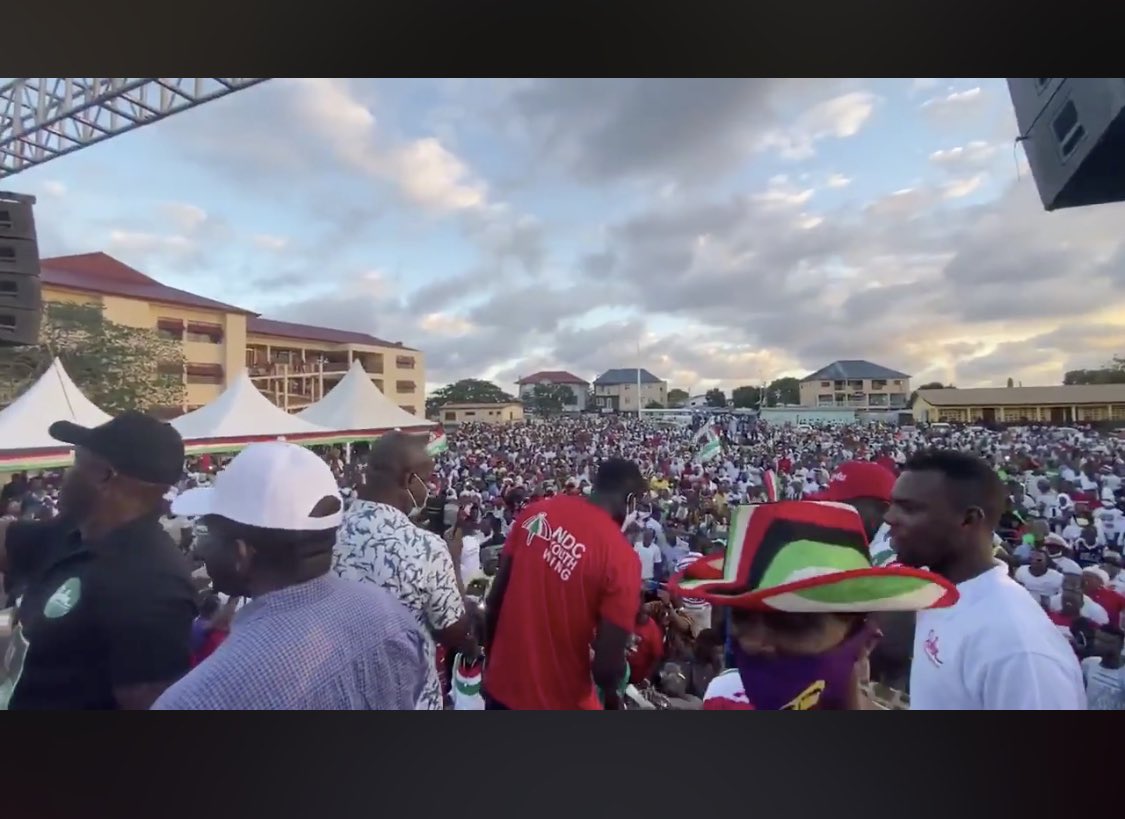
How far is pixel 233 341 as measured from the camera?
2.45 metres

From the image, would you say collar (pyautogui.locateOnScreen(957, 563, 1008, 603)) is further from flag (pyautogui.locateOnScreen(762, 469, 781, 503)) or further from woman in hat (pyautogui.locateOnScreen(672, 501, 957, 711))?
flag (pyautogui.locateOnScreen(762, 469, 781, 503))

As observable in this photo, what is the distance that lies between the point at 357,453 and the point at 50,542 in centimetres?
96

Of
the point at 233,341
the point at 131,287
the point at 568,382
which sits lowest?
the point at 568,382

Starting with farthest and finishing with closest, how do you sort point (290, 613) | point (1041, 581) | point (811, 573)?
1. point (1041, 581)
2. point (811, 573)
3. point (290, 613)

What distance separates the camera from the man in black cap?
185cm

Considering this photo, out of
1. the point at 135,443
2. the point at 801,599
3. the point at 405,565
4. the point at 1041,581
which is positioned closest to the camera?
the point at 801,599

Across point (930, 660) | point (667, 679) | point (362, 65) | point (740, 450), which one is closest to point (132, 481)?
point (362, 65)

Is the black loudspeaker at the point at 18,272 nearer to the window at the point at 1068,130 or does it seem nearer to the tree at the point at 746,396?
the tree at the point at 746,396

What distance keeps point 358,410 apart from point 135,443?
25.1 inches

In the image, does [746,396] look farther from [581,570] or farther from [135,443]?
[135,443]

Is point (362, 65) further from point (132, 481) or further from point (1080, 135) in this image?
point (1080, 135)

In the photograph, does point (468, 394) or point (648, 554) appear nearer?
point (648, 554)

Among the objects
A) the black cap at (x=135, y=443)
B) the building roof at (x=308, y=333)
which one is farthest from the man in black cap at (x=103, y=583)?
the building roof at (x=308, y=333)

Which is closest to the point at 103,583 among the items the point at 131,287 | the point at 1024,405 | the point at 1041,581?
the point at 131,287
